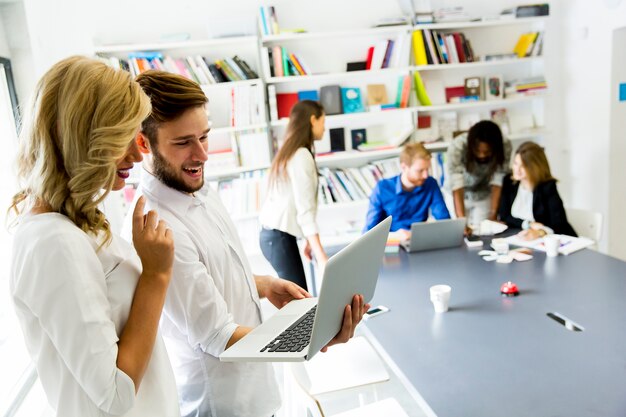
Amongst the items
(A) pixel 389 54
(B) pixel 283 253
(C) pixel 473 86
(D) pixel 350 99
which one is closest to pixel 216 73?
(D) pixel 350 99

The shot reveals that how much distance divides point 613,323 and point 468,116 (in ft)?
9.89

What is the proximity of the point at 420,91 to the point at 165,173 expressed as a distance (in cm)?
336

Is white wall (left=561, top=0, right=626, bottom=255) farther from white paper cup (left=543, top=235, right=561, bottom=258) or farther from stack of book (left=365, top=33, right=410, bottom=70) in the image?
white paper cup (left=543, top=235, right=561, bottom=258)

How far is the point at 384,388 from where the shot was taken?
2.79 metres

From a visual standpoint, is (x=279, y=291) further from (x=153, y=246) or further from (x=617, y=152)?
(x=617, y=152)

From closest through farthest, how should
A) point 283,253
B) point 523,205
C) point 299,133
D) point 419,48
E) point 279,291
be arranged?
point 279,291, point 299,133, point 283,253, point 523,205, point 419,48

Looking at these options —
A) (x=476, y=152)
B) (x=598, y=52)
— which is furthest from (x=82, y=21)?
(x=598, y=52)

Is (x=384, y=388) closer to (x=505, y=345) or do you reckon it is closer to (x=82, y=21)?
(x=505, y=345)

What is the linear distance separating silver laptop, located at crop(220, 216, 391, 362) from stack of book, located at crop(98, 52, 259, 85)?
288 cm

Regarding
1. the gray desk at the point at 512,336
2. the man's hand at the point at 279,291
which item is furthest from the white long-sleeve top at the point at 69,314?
the gray desk at the point at 512,336

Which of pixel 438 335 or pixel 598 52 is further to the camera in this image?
pixel 598 52

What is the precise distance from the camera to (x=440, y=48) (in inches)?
162

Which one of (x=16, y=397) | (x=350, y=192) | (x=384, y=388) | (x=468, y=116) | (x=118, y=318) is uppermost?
(x=468, y=116)

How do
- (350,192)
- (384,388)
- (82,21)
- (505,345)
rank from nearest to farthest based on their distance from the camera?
(505,345)
(384,388)
(82,21)
(350,192)
